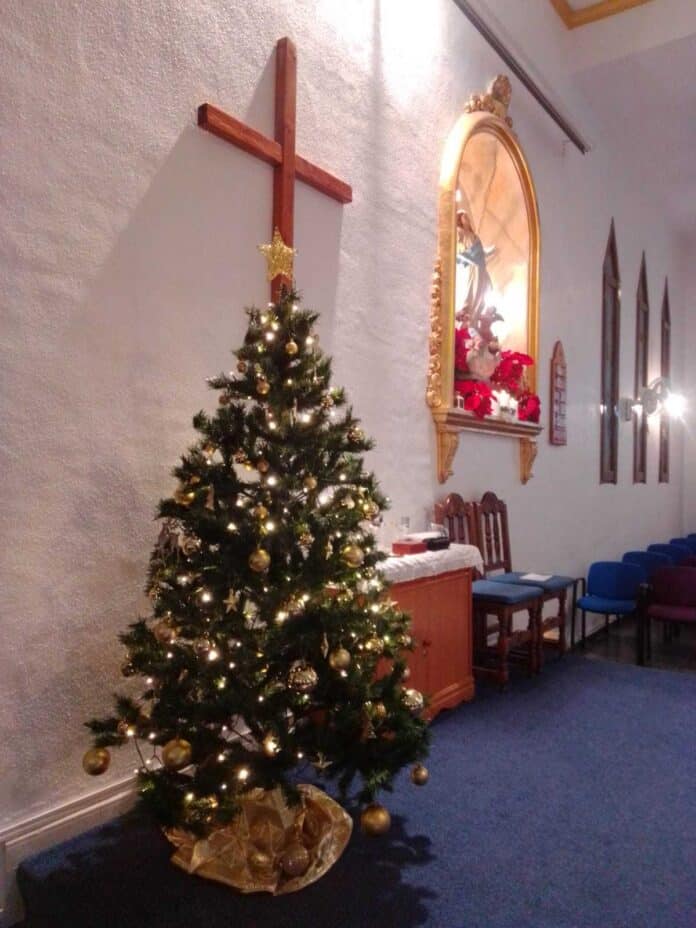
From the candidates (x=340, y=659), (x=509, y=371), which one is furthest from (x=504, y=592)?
(x=340, y=659)

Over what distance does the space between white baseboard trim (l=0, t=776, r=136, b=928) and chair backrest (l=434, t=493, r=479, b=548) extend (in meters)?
2.34

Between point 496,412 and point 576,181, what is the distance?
283cm

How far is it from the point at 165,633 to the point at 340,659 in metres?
0.52

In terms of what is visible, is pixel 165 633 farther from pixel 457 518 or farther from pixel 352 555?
pixel 457 518

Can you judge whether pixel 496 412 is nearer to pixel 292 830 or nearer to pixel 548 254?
pixel 548 254

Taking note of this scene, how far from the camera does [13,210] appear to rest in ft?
7.09

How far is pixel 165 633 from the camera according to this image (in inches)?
83.8

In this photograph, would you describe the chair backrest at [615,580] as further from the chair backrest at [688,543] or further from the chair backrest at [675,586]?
the chair backrest at [688,543]

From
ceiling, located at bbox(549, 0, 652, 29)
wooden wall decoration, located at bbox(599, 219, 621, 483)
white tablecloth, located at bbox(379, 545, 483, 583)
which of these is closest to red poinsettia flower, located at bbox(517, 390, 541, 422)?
white tablecloth, located at bbox(379, 545, 483, 583)

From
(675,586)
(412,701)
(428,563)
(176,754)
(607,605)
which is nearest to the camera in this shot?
(176,754)

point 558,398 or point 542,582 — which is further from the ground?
point 558,398

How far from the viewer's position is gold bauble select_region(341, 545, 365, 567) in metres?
2.21

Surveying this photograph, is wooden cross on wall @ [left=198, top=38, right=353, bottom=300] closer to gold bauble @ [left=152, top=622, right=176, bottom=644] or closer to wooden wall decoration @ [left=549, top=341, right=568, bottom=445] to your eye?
gold bauble @ [left=152, top=622, right=176, bottom=644]


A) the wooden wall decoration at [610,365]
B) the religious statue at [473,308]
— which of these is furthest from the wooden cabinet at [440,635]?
the wooden wall decoration at [610,365]
